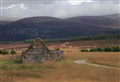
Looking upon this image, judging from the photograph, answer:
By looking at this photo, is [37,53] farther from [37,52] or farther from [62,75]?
[62,75]

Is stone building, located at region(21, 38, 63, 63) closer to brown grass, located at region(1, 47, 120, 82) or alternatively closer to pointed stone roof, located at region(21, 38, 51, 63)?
pointed stone roof, located at region(21, 38, 51, 63)

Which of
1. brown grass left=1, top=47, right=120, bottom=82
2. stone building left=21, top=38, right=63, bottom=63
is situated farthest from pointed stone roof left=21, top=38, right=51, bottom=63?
brown grass left=1, top=47, right=120, bottom=82

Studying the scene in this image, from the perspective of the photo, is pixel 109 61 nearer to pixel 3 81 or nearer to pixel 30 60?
pixel 30 60

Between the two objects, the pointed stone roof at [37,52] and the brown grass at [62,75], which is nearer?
the brown grass at [62,75]

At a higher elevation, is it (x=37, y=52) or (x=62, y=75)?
(x=37, y=52)

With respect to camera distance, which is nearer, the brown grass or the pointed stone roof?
the brown grass

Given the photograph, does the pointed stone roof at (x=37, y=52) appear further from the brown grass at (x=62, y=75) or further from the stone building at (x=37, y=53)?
the brown grass at (x=62, y=75)

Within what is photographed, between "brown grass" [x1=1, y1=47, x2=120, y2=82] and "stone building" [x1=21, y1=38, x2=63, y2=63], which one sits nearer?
"brown grass" [x1=1, y1=47, x2=120, y2=82]

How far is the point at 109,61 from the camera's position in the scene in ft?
129

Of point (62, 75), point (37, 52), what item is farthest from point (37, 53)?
point (62, 75)

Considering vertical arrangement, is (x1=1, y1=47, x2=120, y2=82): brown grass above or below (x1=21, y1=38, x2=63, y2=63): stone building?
below

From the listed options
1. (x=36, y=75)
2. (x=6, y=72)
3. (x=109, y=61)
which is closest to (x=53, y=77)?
(x=36, y=75)

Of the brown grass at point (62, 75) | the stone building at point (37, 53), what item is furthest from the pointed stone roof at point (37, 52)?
the brown grass at point (62, 75)

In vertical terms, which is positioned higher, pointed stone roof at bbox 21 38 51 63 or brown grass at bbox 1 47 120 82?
pointed stone roof at bbox 21 38 51 63
